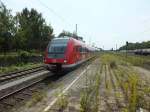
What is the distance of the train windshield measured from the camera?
1955 cm

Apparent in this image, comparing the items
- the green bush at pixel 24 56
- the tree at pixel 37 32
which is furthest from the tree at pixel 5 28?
the tree at pixel 37 32

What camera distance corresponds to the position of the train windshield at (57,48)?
19.5m

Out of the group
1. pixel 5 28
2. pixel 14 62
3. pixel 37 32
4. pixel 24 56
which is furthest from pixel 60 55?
pixel 37 32

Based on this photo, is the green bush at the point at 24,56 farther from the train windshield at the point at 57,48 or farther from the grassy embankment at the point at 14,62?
the train windshield at the point at 57,48

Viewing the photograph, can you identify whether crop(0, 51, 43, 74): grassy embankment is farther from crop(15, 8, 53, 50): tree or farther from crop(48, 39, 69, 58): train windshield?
crop(15, 8, 53, 50): tree

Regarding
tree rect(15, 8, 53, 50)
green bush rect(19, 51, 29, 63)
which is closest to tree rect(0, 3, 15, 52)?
green bush rect(19, 51, 29, 63)

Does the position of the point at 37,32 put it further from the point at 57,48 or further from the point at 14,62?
the point at 57,48

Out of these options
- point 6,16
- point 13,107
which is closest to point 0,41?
point 6,16

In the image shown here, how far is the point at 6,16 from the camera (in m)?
39.3

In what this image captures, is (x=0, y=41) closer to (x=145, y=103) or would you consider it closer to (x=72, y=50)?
(x=72, y=50)

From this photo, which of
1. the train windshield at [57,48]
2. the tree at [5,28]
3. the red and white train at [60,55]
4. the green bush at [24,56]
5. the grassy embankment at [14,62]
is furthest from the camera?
the tree at [5,28]

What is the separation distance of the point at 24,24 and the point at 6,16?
16054 millimetres

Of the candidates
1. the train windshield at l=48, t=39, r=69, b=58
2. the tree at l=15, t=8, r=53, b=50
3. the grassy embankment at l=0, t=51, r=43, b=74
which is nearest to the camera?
the train windshield at l=48, t=39, r=69, b=58

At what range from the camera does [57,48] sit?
20.0m
